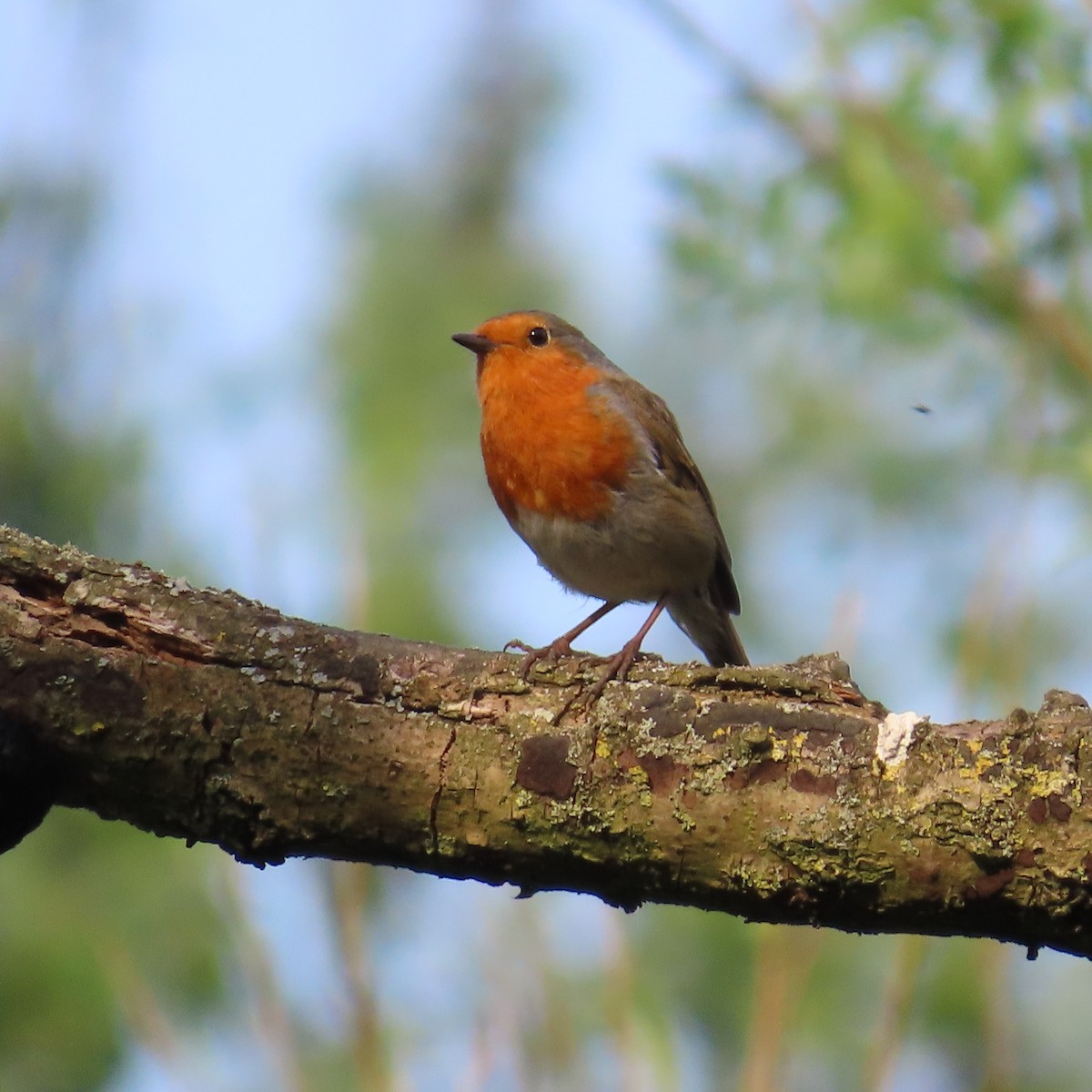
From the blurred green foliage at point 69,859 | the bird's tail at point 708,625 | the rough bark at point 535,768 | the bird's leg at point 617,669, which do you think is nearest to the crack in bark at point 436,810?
the rough bark at point 535,768

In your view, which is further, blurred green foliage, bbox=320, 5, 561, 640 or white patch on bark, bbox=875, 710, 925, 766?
blurred green foliage, bbox=320, 5, 561, 640

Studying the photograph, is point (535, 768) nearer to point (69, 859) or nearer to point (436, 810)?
point (436, 810)

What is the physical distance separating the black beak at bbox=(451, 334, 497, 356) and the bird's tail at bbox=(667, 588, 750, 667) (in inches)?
48.5

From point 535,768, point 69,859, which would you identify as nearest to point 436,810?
point 535,768

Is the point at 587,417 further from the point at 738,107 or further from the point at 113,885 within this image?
the point at 113,885

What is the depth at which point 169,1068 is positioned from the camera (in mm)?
3432

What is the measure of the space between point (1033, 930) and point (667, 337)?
796 cm

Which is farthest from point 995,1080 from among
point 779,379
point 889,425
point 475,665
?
point 779,379

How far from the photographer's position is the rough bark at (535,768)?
2512mm

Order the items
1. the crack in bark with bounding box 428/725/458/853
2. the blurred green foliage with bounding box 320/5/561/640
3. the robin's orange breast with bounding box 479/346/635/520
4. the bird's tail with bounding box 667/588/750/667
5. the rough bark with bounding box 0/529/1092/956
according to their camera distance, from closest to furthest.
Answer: the rough bark with bounding box 0/529/1092/956 < the crack in bark with bounding box 428/725/458/853 < the robin's orange breast with bounding box 479/346/635/520 < the bird's tail with bounding box 667/588/750/667 < the blurred green foliage with bounding box 320/5/561/640

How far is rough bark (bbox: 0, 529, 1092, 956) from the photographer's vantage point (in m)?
2.51

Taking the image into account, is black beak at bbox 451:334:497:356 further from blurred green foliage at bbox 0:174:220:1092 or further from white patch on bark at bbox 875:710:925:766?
white patch on bark at bbox 875:710:925:766

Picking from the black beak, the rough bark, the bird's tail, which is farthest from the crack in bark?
the black beak

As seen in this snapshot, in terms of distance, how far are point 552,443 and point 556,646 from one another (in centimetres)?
89
